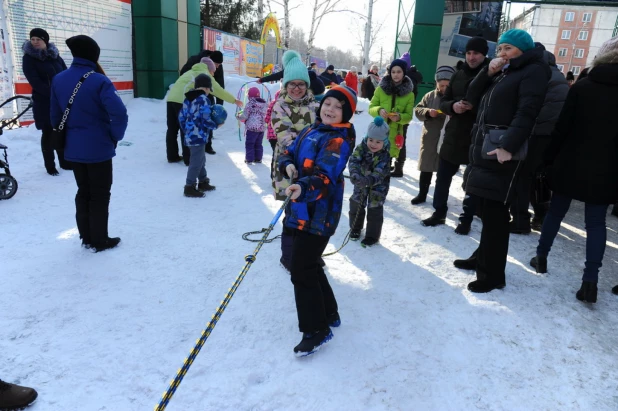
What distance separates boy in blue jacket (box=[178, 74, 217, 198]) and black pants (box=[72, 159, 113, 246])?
1.97 meters

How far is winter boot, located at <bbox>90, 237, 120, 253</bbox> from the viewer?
4051mm

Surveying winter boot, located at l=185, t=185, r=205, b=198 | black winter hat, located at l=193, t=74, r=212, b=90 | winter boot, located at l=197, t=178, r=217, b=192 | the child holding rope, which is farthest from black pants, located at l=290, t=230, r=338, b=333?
black winter hat, located at l=193, t=74, r=212, b=90

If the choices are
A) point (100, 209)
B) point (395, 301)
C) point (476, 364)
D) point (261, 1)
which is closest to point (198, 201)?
point (100, 209)

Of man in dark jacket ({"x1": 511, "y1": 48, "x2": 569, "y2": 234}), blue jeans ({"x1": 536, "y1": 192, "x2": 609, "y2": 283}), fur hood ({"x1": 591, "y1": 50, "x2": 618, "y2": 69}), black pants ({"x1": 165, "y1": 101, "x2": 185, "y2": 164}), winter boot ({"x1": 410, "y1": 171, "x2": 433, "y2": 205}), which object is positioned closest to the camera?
fur hood ({"x1": 591, "y1": 50, "x2": 618, "y2": 69})

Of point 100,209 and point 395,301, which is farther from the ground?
point 100,209

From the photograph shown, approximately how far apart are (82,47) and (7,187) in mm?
2742

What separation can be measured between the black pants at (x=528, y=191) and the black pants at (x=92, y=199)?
14.5 ft

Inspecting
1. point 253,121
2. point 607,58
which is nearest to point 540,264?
point 607,58

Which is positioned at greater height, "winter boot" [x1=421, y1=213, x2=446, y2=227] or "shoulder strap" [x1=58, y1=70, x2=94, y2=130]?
"shoulder strap" [x1=58, y1=70, x2=94, y2=130]

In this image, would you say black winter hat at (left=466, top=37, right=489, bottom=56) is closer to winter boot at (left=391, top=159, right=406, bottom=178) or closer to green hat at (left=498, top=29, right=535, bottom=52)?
green hat at (left=498, top=29, right=535, bottom=52)

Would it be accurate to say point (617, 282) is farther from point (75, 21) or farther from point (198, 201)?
point (75, 21)

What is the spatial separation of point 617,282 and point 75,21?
443 inches

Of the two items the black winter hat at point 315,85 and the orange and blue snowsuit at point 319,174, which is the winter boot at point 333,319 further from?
the black winter hat at point 315,85

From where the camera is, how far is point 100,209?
400 cm
